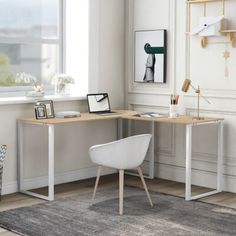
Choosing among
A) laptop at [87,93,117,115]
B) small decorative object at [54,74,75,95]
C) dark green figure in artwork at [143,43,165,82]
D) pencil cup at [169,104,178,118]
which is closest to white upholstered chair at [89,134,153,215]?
pencil cup at [169,104,178,118]

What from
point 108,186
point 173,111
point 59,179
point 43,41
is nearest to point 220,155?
point 173,111

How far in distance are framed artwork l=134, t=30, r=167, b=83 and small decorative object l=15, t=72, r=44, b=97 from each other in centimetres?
107

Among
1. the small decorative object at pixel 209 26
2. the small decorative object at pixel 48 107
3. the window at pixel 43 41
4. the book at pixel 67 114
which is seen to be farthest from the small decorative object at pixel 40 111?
the small decorative object at pixel 209 26

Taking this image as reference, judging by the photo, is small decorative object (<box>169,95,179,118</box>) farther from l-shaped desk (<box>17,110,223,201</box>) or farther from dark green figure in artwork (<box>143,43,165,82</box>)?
dark green figure in artwork (<box>143,43,165,82</box>)

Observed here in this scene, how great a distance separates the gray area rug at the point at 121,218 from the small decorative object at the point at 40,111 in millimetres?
753

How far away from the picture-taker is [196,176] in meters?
5.26

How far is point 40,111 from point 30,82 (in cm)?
50

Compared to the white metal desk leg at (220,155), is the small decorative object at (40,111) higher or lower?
higher

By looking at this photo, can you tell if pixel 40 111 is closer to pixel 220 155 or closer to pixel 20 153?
pixel 20 153

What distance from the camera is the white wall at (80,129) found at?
4.90m

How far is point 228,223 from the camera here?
400 centimetres

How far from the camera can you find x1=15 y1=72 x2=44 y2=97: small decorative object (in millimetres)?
5008

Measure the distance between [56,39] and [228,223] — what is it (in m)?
2.65

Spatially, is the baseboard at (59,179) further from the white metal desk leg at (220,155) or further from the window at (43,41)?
the white metal desk leg at (220,155)
